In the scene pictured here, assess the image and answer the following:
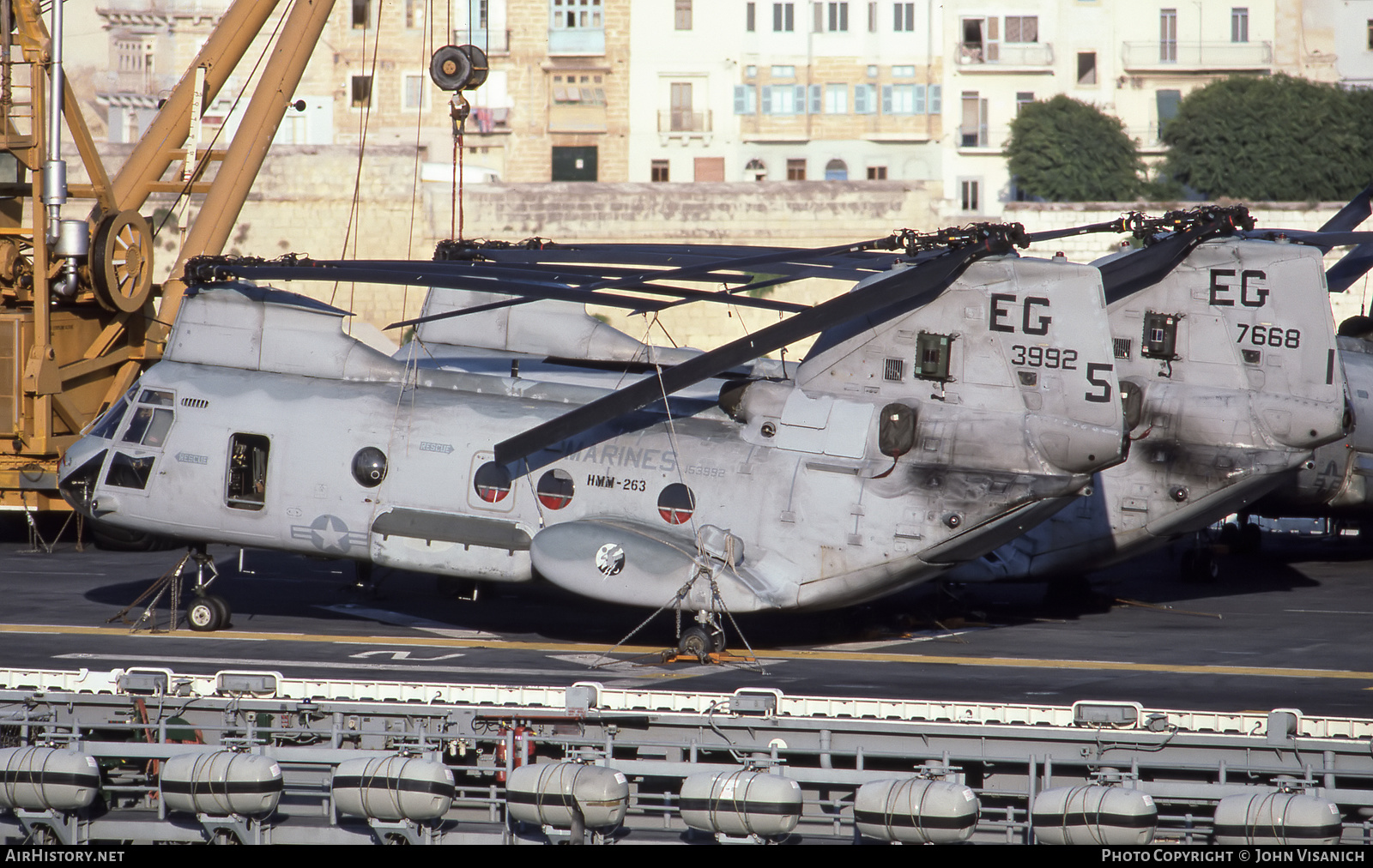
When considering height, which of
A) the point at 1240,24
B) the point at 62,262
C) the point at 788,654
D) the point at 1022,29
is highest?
the point at 1240,24

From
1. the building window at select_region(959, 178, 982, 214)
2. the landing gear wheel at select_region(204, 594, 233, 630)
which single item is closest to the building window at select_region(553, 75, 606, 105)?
the building window at select_region(959, 178, 982, 214)

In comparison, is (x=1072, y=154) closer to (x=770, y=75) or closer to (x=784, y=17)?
(x=770, y=75)

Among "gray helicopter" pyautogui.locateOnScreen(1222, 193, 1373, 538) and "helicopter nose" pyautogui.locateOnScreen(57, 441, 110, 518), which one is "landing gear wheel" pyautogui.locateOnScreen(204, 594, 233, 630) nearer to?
"helicopter nose" pyautogui.locateOnScreen(57, 441, 110, 518)

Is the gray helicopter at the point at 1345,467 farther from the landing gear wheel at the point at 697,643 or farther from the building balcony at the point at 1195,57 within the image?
the building balcony at the point at 1195,57

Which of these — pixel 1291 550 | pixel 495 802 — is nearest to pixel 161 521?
pixel 495 802

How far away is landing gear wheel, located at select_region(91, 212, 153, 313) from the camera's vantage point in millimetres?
33188

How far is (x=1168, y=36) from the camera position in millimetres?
76312

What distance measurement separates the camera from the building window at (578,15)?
250 feet

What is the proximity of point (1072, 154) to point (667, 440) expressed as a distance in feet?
176

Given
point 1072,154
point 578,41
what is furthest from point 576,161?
point 1072,154

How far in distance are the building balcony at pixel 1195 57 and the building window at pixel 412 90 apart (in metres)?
34.5

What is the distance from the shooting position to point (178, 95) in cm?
3800

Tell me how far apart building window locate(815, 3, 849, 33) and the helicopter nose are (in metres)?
58.2
